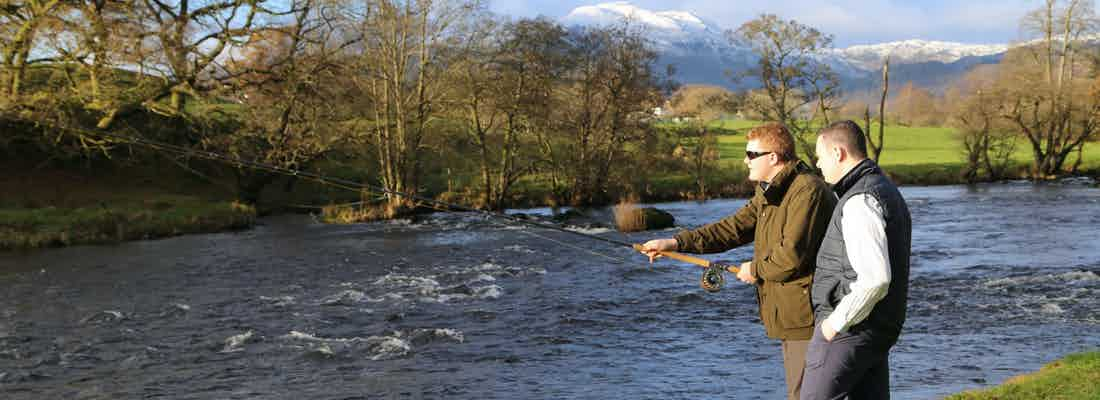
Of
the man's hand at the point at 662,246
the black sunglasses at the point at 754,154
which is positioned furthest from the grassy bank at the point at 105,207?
the black sunglasses at the point at 754,154

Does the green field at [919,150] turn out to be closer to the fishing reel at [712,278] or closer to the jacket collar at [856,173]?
the fishing reel at [712,278]


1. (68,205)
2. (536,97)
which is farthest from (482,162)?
(68,205)

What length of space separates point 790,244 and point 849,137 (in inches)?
25.4

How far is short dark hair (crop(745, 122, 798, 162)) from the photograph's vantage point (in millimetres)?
4863

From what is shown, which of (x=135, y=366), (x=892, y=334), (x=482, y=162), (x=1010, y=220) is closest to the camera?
(x=892, y=334)

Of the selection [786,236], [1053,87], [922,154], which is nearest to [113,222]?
[786,236]

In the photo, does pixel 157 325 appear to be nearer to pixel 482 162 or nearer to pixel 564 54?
pixel 482 162

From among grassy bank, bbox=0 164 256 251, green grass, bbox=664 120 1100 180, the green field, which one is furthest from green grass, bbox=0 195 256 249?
the green field

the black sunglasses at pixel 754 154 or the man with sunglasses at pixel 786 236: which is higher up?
the black sunglasses at pixel 754 154

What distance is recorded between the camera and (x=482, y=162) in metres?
37.3

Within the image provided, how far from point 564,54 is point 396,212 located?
1167cm

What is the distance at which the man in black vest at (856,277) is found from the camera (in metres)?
3.96

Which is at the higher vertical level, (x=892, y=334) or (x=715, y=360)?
(x=892, y=334)

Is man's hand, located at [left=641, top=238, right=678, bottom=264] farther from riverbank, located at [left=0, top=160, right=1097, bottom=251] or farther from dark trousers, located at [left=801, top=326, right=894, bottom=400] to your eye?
riverbank, located at [left=0, top=160, right=1097, bottom=251]
